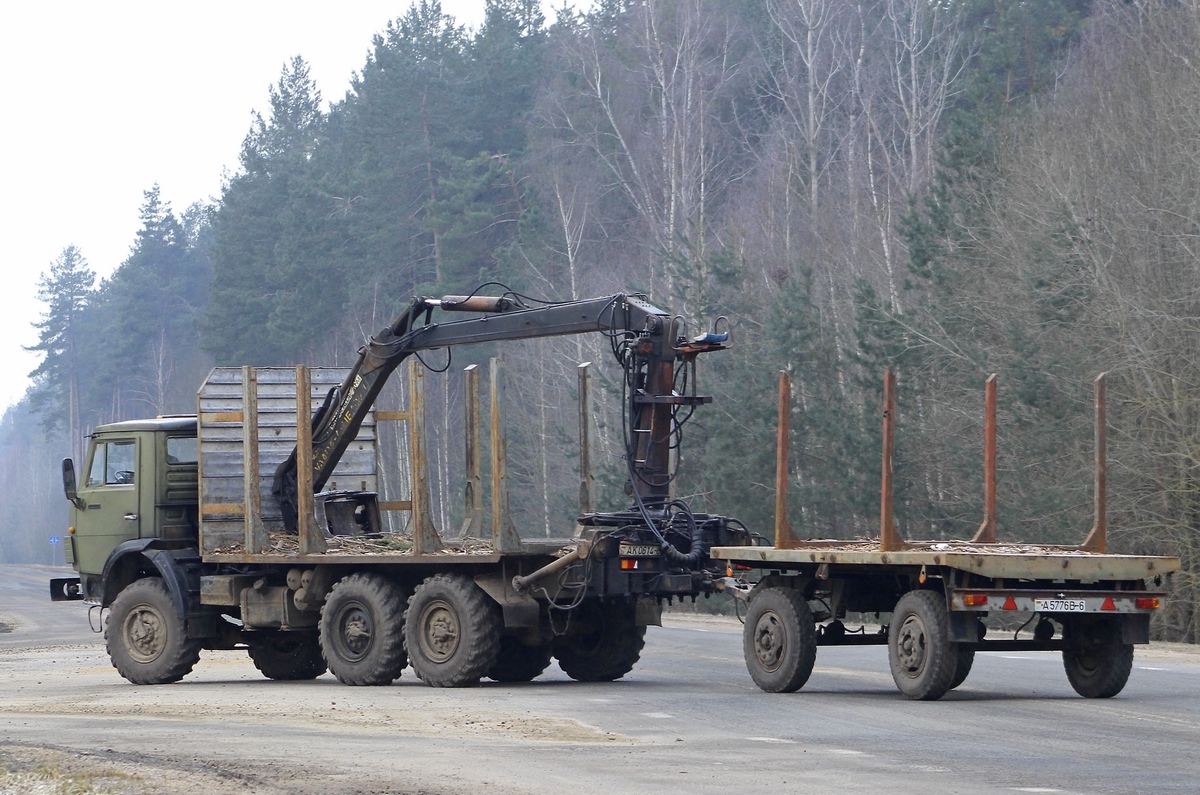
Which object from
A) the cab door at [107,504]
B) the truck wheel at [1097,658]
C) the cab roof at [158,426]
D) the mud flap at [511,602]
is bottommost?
the truck wheel at [1097,658]

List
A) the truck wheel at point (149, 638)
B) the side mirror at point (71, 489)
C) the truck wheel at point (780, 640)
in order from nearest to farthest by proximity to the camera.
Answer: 1. the truck wheel at point (780, 640)
2. the truck wheel at point (149, 638)
3. the side mirror at point (71, 489)

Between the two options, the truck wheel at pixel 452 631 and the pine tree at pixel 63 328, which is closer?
the truck wheel at pixel 452 631

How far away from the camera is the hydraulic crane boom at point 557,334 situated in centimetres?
1577

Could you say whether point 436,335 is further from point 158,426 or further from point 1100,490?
point 1100,490

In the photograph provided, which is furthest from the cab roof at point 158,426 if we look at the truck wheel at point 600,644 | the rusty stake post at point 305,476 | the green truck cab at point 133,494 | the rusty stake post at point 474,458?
the truck wheel at point 600,644

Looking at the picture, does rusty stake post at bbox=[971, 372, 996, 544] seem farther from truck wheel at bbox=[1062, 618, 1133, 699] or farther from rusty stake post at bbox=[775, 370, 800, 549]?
rusty stake post at bbox=[775, 370, 800, 549]

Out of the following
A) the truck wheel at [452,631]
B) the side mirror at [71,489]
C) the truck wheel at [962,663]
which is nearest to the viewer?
the truck wheel at [962,663]

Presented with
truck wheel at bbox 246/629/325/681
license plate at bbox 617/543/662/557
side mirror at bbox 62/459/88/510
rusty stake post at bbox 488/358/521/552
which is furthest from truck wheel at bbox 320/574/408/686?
side mirror at bbox 62/459/88/510

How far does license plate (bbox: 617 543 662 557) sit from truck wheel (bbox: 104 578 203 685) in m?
5.36

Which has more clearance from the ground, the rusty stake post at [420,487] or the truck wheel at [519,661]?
the rusty stake post at [420,487]

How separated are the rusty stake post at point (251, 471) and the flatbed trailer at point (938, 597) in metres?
5.28

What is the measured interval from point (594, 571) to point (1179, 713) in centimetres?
537

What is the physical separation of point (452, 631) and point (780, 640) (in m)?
3.26

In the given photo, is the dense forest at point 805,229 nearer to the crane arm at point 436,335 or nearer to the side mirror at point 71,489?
the crane arm at point 436,335
